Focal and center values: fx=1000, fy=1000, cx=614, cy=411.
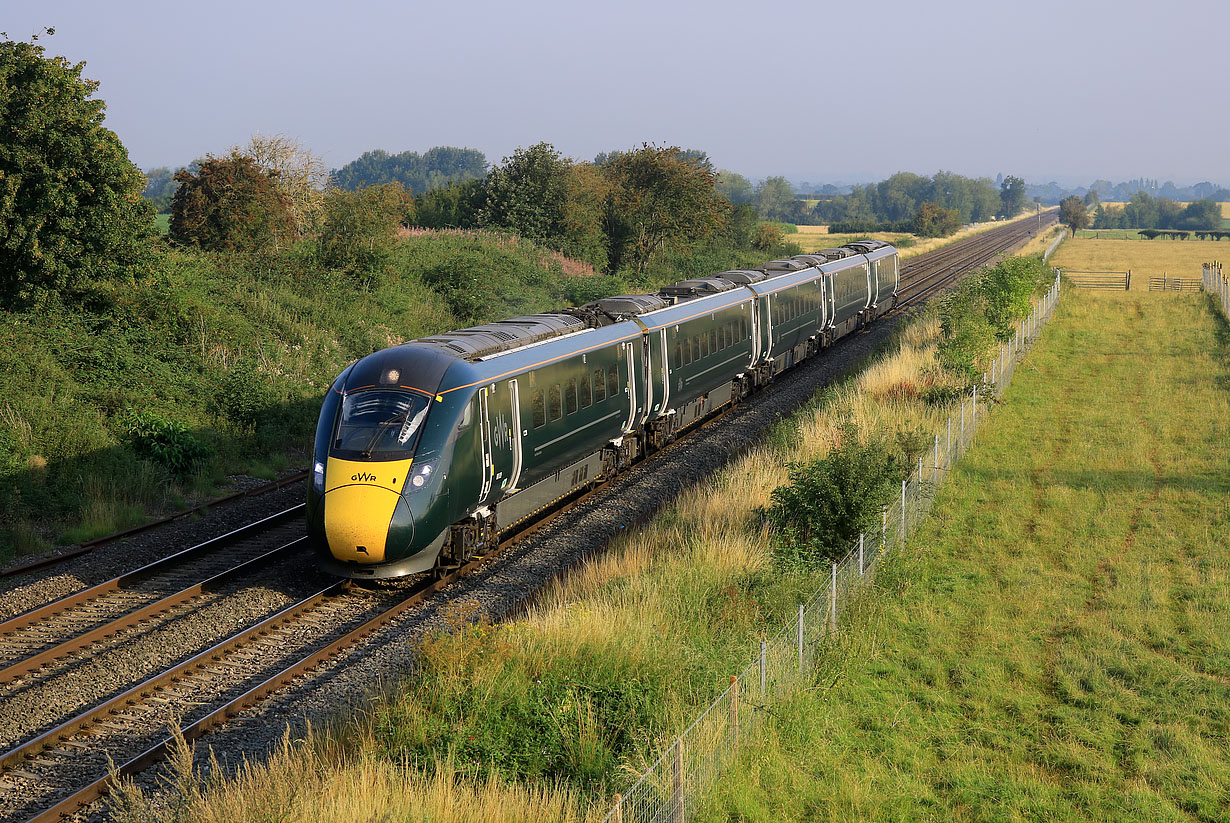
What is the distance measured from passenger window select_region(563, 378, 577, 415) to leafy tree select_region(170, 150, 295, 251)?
705 inches

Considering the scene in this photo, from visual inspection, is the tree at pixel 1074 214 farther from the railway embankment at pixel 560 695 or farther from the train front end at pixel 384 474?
the train front end at pixel 384 474

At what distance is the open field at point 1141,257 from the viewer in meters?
75.4

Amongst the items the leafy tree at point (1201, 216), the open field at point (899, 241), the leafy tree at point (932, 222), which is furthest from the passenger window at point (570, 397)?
the leafy tree at point (1201, 216)

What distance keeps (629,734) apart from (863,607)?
16.5 feet

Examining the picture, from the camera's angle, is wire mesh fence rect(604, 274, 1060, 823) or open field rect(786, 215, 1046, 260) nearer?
wire mesh fence rect(604, 274, 1060, 823)

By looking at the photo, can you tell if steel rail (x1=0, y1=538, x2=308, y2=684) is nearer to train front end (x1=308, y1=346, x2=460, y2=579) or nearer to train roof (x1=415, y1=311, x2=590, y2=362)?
train front end (x1=308, y1=346, x2=460, y2=579)

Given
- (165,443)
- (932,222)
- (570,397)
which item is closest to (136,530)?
(165,443)

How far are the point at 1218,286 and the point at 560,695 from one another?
54239 millimetres

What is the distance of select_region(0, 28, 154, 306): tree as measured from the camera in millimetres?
20391

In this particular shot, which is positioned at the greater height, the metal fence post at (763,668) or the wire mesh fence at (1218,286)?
the wire mesh fence at (1218,286)

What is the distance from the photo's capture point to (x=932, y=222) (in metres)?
125

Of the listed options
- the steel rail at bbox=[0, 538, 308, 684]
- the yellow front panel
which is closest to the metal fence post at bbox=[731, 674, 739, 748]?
the yellow front panel

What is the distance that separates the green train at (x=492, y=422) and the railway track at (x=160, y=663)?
79 centimetres

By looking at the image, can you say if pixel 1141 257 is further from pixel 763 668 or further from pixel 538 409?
pixel 763 668
